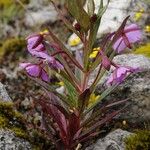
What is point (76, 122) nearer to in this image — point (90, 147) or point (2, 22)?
point (90, 147)

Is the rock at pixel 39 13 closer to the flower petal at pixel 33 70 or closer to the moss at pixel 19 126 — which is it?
the moss at pixel 19 126

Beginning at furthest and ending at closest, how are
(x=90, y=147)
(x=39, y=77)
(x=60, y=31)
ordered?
(x=60, y=31), (x=90, y=147), (x=39, y=77)

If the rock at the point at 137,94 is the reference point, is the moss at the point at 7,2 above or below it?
above

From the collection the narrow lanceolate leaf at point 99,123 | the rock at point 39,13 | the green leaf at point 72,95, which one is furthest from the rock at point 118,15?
the narrow lanceolate leaf at point 99,123

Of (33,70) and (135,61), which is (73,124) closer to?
(33,70)

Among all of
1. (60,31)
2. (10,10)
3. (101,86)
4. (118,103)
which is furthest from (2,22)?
(118,103)

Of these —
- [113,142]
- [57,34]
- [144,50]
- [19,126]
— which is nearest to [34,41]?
[19,126]

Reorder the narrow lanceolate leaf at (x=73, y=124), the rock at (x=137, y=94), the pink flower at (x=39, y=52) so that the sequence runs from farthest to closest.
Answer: the rock at (x=137, y=94) < the narrow lanceolate leaf at (x=73, y=124) < the pink flower at (x=39, y=52)
